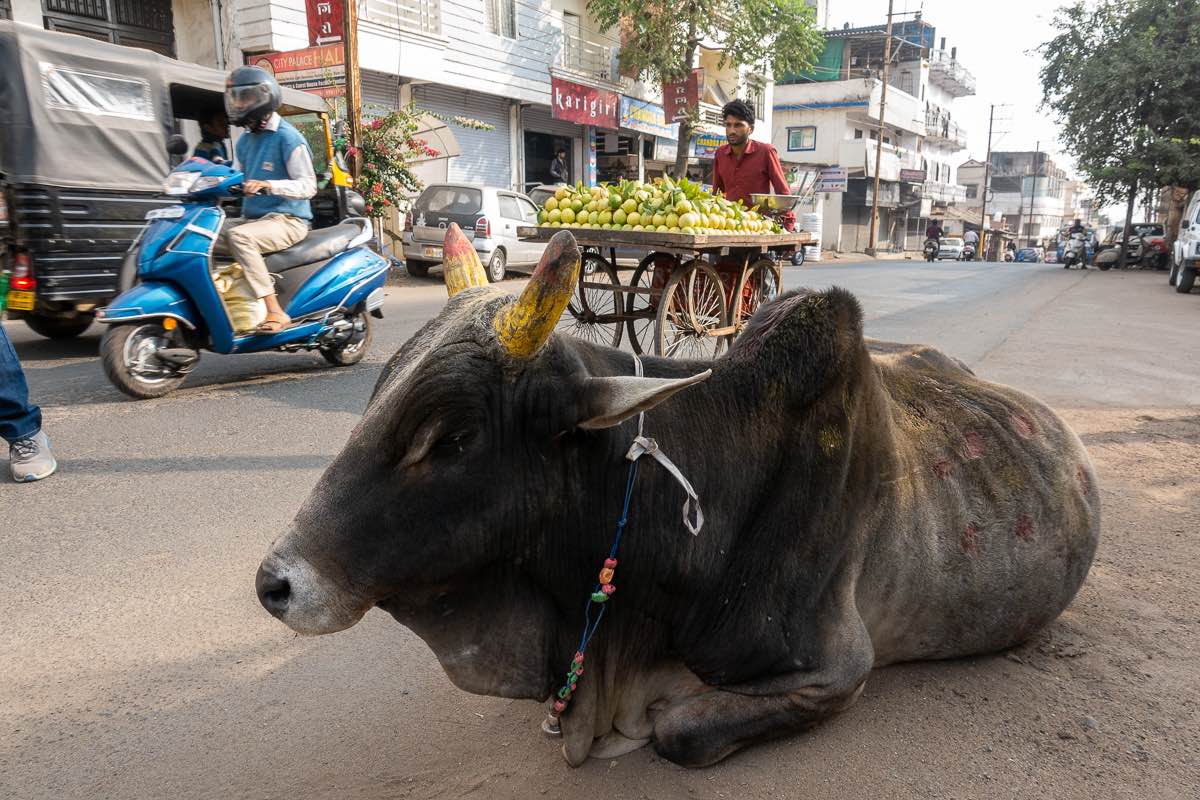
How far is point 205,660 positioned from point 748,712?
178 cm

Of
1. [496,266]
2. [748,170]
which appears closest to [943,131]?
[496,266]

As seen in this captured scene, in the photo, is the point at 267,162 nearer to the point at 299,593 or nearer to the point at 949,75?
the point at 299,593

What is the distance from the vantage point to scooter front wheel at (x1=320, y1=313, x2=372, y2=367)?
7641mm

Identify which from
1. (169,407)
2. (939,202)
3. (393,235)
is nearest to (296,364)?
(169,407)

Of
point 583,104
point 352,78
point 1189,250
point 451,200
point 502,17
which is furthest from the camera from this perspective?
point 583,104

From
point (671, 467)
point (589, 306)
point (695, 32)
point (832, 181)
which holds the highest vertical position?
point (695, 32)

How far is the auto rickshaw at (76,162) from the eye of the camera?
7.42 m

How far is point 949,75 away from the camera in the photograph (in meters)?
64.5

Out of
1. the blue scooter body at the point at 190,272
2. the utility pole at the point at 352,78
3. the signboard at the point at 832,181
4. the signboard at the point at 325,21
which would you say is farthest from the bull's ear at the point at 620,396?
the signboard at the point at 832,181

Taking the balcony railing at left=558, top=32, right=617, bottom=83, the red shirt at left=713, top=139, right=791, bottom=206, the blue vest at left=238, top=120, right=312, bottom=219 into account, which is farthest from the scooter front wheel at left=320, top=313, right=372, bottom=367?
the balcony railing at left=558, top=32, right=617, bottom=83

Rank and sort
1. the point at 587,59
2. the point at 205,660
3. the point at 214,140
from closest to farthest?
the point at 205,660 → the point at 214,140 → the point at 587,59

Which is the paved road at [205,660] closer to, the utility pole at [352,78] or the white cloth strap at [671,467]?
the white cloth strap at [671,467]

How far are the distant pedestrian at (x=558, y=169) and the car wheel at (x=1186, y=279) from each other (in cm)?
1557

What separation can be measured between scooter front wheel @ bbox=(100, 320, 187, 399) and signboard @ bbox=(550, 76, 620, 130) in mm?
19074
